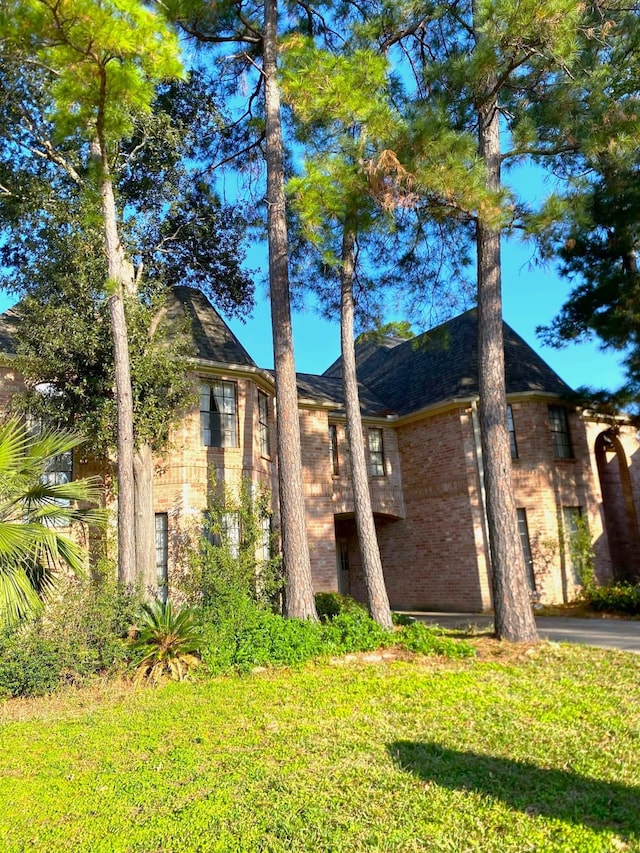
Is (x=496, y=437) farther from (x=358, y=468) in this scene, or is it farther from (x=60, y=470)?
(x=60, y=470)

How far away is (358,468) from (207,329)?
649 cm

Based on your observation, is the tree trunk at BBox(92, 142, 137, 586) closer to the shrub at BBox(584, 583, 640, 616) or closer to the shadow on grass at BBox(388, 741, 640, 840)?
the shadow on grass at BBox(388, 741, 640, 840)

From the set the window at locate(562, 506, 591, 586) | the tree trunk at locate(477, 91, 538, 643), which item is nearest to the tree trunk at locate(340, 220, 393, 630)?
the tree trunk at locate(477, 91, 538, 643)

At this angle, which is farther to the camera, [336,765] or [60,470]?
[60,470]

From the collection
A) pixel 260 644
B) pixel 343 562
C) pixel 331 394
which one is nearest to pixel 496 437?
pixel 260 644

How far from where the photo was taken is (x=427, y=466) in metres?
18.0

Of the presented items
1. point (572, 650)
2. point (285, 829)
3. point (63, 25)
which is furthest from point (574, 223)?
point (285, 829)

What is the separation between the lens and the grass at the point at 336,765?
3557mm

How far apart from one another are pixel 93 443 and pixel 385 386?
12.2 m

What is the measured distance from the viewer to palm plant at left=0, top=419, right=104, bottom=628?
6.91 m

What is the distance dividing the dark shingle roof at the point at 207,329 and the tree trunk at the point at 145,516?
9.93ft

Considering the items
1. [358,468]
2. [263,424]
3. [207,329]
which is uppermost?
[207,329]

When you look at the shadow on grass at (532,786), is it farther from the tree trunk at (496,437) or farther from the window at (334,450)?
the window at (334,450)

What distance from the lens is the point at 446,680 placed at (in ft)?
23.9
